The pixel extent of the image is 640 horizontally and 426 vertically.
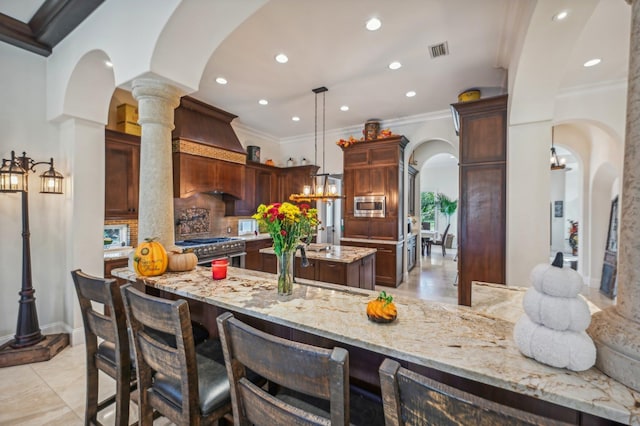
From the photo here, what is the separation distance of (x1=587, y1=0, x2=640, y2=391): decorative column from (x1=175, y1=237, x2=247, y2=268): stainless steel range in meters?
4.33

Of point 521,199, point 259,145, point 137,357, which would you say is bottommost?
point 137,357

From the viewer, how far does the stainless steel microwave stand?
547 cm

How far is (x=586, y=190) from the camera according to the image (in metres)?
5.36

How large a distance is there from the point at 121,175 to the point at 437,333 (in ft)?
14.2

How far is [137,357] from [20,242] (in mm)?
2834

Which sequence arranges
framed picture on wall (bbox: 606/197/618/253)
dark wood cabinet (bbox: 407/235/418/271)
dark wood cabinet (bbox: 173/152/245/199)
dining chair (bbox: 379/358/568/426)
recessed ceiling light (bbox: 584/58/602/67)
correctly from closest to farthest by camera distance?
1. dining chair (bbox: 379/358/568/426)
2. recessed ceiling light (bbox: 584/58/602/67)
3. dark wood cabinet (bbox: 173/152/245/199)
4. framed picture on wall (bbox: 606/197/618/253)
5. dark wood cabinet (bbox: 407/235/418/271)

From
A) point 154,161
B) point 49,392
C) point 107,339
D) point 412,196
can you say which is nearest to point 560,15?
point 154,161

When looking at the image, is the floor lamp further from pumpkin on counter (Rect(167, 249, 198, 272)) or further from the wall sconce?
pumpkin on counter (Rect(167, 249, 198, 272))

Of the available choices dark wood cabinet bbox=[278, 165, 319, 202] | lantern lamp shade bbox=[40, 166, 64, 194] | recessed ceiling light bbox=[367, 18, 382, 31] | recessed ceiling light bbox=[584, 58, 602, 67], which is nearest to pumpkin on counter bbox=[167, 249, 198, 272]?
lantern lamp shade bbox=[40, 166, 64, 194]

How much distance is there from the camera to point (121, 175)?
3.80 meters

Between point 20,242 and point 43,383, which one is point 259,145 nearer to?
point 20,242

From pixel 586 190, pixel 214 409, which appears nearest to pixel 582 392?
pixel 214 409

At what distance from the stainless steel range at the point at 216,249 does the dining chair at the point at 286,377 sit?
3.59 meters

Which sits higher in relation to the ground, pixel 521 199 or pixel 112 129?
pixel 112 129
